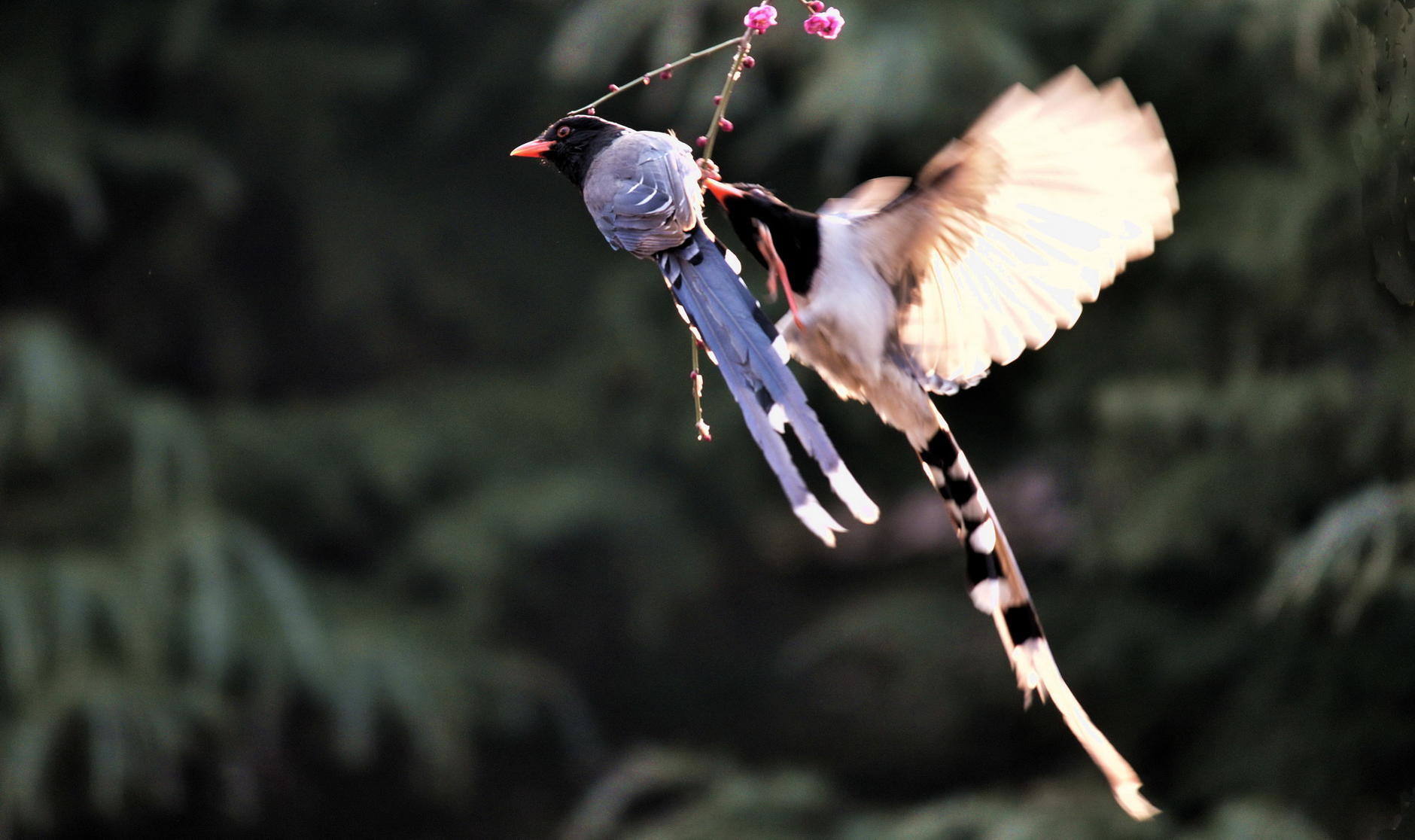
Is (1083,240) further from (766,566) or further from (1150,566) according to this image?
(766,566)

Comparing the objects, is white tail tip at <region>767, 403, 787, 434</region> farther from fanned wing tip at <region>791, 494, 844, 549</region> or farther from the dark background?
the dark background

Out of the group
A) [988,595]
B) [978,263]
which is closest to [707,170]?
[978,263]

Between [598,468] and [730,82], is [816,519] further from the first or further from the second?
[598,468]

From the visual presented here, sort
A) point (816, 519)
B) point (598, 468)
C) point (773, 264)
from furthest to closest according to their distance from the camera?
1. point (598, 468)
2. point (773, 264)
3. point (816, 519)

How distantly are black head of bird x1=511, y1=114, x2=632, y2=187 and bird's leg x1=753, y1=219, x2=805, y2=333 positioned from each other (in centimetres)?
8

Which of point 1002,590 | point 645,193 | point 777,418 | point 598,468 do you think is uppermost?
point 598,468

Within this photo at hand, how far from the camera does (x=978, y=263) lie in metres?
0.63

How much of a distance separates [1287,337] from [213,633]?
1968 mm

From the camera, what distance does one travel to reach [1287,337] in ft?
7.00

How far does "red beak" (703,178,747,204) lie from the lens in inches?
22.5

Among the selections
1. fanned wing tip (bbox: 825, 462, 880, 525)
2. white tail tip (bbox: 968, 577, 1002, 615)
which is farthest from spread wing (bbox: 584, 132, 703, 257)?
white tail tip (bbox: 968, 577, 1002, 615)

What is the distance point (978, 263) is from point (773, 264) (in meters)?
0.10

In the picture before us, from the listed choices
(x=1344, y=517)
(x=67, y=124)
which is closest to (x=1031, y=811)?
(x=1344, y=517)

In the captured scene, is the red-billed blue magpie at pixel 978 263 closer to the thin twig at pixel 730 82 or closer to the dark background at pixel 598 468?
the thin twig at pixel 730 82
